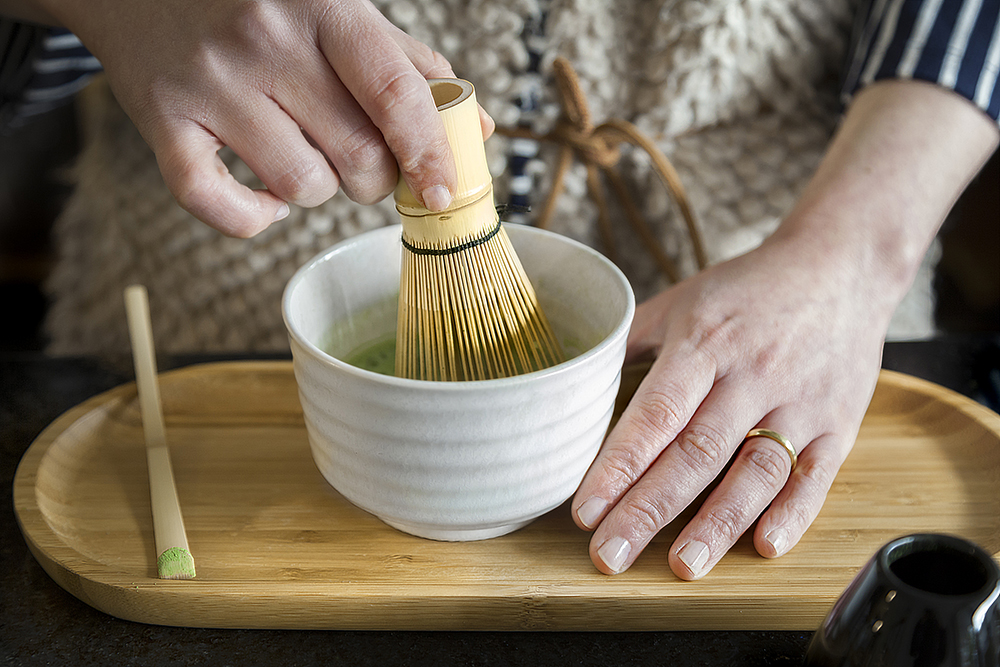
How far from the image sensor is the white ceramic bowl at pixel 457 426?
0.34 meters

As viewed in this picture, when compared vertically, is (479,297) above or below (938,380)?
above

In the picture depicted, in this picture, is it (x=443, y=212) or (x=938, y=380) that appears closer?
(x=443, y=212)

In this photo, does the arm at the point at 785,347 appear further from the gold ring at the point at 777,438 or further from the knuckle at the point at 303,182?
the knuckle at the point at 303,182

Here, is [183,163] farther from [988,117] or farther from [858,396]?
[988,117]

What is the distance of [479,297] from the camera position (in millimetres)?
394

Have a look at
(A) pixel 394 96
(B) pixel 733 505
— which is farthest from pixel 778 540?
(A) pixel 394 96

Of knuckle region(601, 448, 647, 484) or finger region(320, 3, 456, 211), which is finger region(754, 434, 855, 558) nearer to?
knuckle region(601, 448, 647, 484)

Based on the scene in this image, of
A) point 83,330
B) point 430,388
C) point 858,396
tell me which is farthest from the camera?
point 83,330

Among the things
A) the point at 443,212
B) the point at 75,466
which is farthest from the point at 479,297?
the point at 75,466

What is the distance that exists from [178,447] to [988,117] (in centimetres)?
57

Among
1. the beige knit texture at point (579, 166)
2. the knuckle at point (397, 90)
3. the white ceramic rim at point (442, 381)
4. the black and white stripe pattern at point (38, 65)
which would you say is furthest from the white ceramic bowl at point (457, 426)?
the black and white stripe pattern at point (38, 65)

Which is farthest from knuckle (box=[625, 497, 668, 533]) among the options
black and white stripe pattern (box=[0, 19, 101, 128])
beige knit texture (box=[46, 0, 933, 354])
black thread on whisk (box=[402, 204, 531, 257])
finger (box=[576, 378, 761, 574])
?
black and white stripe pattern (box=[0, 19, 101, 128])

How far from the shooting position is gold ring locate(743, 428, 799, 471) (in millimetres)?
428

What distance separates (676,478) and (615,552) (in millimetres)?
51
